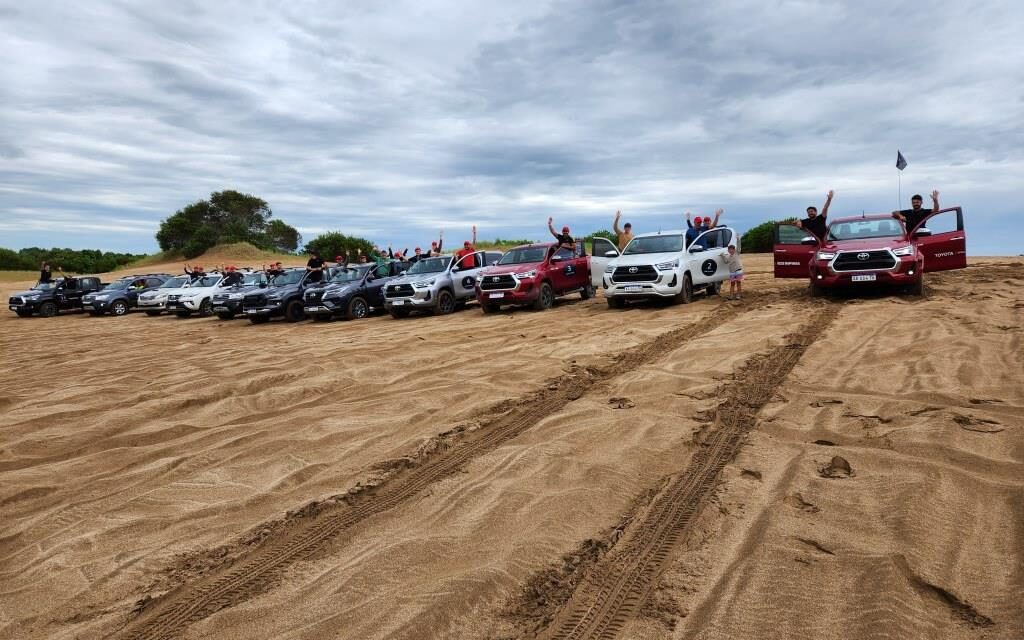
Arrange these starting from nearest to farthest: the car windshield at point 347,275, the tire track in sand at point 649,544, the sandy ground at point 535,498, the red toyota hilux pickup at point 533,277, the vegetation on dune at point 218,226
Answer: the tire track in sand at point 649,544 → the sandy ground at point 535,498 → the red toyota hilux pickup at point 533,277 → the car windshield at point 347,275 → the vegetation on dune at point 218,226

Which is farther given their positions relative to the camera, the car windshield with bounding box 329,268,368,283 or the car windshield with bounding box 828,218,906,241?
the car windshield with bounding box 329,268,368,283

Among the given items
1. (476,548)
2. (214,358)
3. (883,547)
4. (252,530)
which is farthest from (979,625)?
(214,358)

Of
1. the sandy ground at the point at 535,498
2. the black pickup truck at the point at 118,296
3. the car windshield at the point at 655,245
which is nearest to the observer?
the sandy ground at the point at 535,498

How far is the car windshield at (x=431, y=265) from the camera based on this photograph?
18.1m

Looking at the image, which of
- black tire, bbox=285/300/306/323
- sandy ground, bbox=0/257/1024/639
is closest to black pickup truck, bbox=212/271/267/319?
black tire, bbox=285/300/306/323

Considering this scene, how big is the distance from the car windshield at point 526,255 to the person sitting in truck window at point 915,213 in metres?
A: 7.92

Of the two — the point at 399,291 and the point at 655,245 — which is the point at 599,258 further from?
the point at 399,291

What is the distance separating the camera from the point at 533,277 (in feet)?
53.3

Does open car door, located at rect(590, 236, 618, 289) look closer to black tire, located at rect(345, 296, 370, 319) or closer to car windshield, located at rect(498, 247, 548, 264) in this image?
car windshield, located at rect(498, 247, 548, 264)

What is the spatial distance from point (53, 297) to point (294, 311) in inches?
539

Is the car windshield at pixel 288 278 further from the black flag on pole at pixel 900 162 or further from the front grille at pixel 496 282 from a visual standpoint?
the black flag on pole at pixel 900 162

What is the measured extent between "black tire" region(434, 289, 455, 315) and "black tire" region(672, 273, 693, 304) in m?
5.85

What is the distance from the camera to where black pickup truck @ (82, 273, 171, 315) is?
2505 cm

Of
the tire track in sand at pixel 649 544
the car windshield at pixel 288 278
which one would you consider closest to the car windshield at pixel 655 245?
the tire track in sand at pixel 649 544
